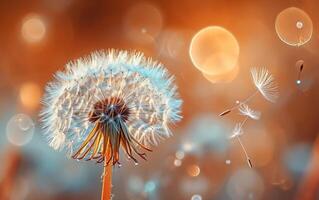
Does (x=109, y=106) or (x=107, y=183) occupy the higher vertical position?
(x=109, y=106)

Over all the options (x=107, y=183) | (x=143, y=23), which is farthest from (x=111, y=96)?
→ (x=143, y=23)

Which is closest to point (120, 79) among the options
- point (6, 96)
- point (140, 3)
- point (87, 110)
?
point (87, 110)

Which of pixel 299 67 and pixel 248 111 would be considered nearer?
pixel 248 111

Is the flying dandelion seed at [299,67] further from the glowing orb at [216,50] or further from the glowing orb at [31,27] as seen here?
the glowing orb at [31,27]

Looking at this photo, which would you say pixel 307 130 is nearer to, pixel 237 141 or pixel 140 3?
pixel 237 141

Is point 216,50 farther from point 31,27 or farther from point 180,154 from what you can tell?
point 31,27

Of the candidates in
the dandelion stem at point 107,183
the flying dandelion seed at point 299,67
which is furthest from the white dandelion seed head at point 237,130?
the dandelion stem at point 107,183
